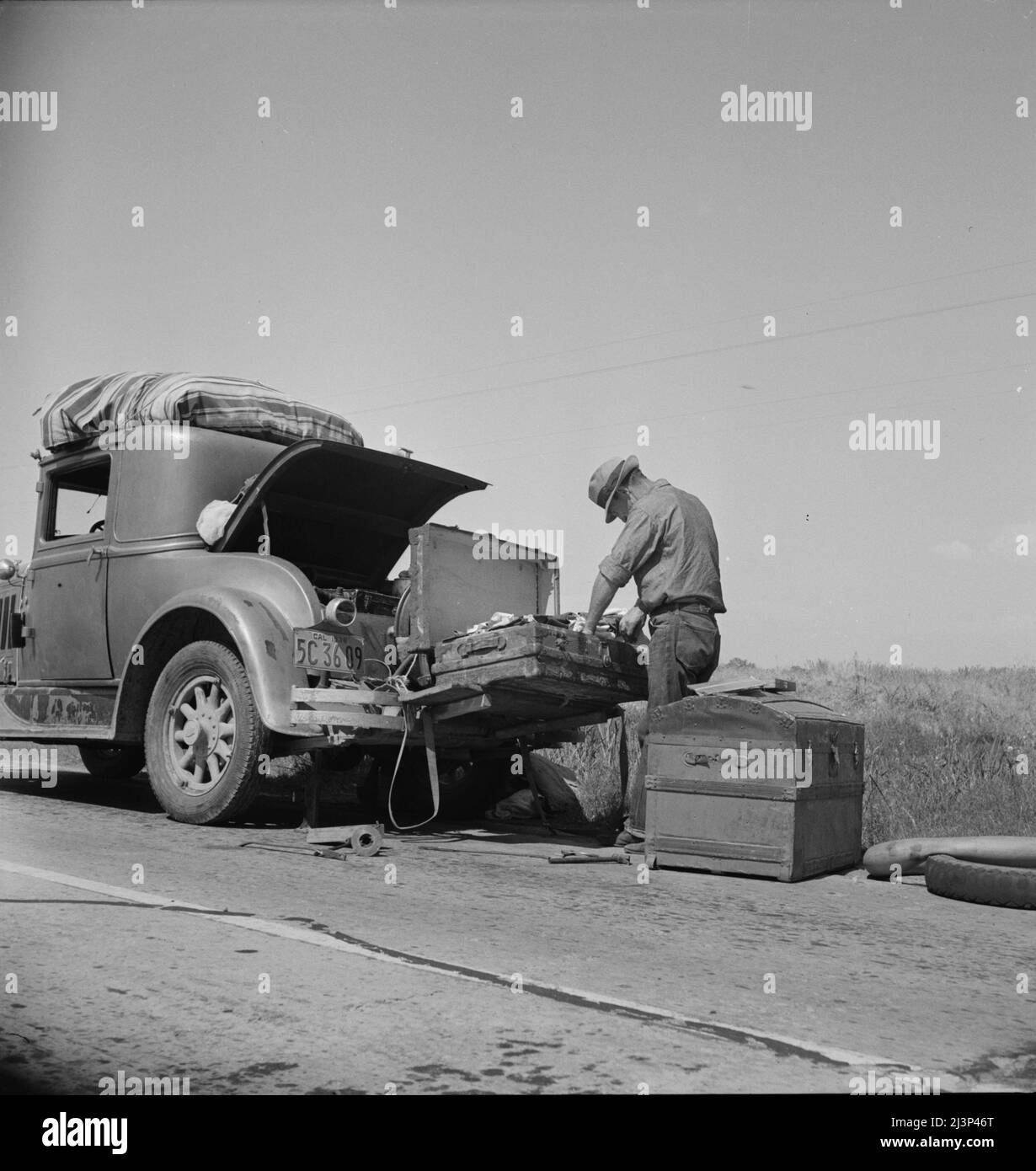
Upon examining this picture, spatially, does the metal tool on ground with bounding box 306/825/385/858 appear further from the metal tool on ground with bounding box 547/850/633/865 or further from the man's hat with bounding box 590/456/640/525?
the man's hat with bounding box 590/456/640/525

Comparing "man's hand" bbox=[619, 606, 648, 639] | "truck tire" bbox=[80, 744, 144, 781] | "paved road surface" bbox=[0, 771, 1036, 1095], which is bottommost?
"truck tire" bbox=[80, 744, 144, 781]

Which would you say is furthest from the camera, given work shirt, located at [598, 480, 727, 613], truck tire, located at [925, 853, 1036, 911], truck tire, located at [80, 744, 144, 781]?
truck tire, located at [80, 744, 144, 781]

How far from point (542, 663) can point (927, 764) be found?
4073 millimetres

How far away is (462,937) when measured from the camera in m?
3.85

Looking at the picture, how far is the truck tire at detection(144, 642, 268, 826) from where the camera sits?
6562 mm

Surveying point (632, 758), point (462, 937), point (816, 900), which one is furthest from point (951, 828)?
point (462, 937)

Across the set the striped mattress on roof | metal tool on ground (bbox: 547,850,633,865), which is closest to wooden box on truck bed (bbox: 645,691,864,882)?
metal tool on ground (bbox: 547,850,633,865)

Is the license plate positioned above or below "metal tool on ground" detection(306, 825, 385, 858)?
above

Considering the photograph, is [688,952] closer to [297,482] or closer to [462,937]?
[462,937]

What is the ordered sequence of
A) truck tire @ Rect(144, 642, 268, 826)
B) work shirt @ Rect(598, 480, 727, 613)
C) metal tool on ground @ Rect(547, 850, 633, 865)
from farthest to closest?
work shirt @ Rect(598, 480, 727, 613), truck tire @ Rect(144, 642, 268, 826), metal tool on ground @ Rect(547, 850, 633, 865)

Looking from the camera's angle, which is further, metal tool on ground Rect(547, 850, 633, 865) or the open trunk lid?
the open trunk lid

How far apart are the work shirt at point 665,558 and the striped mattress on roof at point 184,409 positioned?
2.06m

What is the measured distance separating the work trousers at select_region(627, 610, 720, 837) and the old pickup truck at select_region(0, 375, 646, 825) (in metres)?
0.24

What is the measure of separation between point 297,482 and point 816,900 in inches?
167
